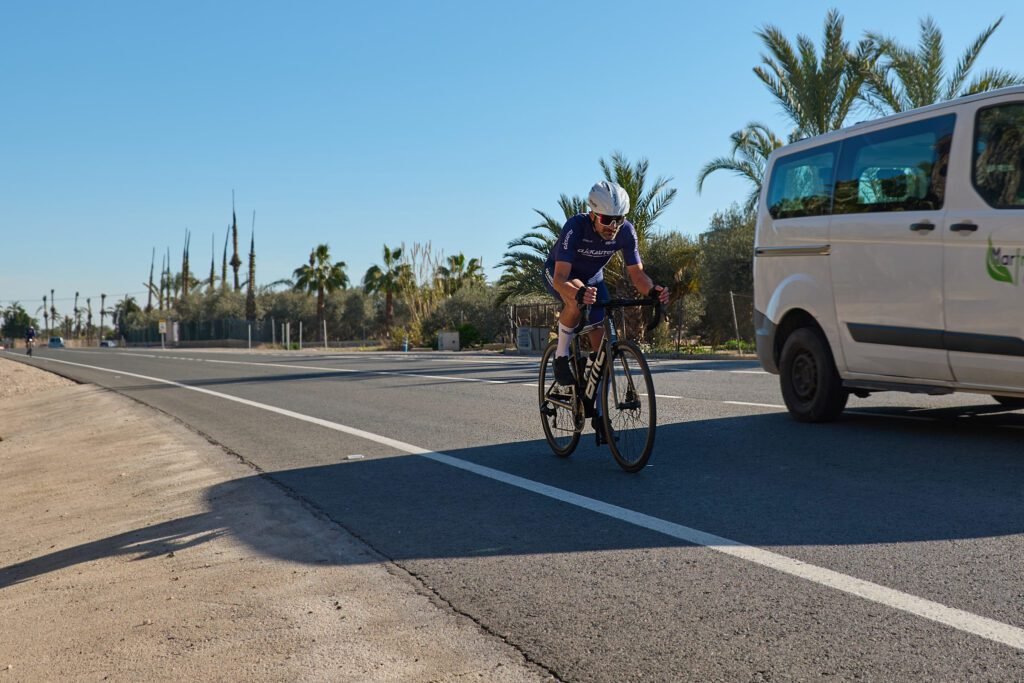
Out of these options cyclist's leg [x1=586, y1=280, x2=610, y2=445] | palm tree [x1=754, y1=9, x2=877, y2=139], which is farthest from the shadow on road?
palm tree [x1=754, y1=9, x2=877, y2=139]

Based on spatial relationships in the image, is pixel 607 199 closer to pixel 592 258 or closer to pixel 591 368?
pixel 592 258

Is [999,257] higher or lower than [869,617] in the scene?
higher

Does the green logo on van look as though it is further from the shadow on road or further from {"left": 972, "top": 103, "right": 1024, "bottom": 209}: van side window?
the shadow on road

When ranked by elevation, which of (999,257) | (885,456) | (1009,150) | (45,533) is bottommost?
(45,533)

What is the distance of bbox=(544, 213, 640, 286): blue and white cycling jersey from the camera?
6.62m

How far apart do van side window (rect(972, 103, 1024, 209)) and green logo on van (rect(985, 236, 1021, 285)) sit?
0.31m

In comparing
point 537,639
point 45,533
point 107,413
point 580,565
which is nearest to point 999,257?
point 580,565

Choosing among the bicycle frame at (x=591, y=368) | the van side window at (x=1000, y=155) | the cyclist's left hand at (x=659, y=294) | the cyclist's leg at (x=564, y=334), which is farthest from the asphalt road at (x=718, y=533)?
the van side window at (x=1000, y=155)

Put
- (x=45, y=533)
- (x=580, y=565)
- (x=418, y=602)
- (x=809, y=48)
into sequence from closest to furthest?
1. (x=418, y=602)
2. (x=580, y=565)
3. (x=45, y=533)
4. (x=809, y=48)

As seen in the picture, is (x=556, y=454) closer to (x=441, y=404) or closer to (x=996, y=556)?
(x=996, y=556)

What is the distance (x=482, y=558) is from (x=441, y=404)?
25.6 ft

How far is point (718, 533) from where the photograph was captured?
4.81 meters

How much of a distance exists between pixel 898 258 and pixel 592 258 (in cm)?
239

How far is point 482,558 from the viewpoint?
4.63 meters
